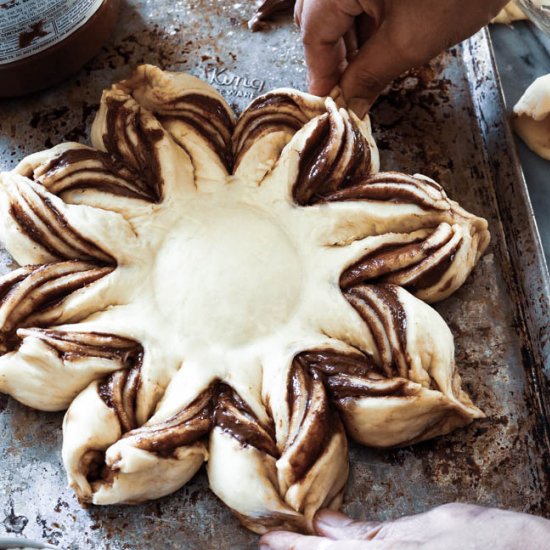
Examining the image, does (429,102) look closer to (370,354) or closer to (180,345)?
(370,354)

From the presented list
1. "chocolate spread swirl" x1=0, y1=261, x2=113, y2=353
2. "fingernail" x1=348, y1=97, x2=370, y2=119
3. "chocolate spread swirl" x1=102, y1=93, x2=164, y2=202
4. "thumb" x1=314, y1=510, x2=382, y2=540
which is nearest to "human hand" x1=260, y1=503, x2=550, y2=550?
"thumb" x1=314, y1=510, x2=382, y2=540

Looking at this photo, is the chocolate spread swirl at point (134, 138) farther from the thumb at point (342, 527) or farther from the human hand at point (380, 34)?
the thumb at point (342, 527)

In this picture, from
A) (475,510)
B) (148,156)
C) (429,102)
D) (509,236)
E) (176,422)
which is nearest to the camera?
(475,510)

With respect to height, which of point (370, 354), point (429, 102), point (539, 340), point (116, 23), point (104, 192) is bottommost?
point (539, 340)

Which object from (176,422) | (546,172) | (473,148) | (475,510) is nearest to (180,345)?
(176,422)

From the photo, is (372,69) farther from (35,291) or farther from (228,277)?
(35,291)
